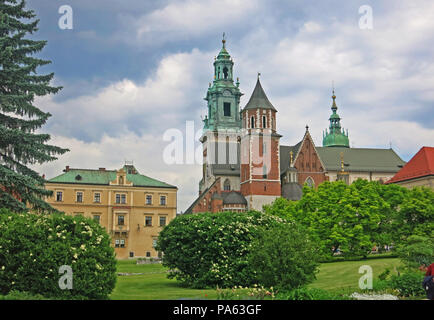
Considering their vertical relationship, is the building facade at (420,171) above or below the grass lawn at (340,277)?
above

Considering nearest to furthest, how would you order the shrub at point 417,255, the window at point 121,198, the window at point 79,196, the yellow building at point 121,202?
the shrub at point 417,255, the yellow building at point 121,202, the window at point 79,196, the window at point 121,198

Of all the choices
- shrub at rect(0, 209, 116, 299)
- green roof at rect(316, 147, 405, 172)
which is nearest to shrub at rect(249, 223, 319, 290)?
shrub at rect(0, 209, 116, 299)

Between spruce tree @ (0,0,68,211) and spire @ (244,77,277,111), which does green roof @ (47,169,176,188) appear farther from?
spruce tree @ (0,0,68,211)

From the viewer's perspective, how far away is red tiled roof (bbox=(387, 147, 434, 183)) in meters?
59.1

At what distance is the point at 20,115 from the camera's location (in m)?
24.4

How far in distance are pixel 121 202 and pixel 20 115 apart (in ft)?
142

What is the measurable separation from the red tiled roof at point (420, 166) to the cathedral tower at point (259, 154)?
20716 millimetres

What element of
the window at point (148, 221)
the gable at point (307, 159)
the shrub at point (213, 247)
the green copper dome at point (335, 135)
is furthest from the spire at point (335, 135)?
the shrub at point (213, 247)

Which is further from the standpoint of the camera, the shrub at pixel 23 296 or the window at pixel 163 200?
the window at pixel 163 200

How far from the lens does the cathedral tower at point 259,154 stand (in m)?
76.8

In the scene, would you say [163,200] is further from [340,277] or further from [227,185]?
[340,277]

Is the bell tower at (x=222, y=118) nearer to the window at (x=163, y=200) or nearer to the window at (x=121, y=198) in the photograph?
the window at (x=163, y=200)

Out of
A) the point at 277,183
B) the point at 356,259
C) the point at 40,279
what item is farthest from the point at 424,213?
the point at 40,279

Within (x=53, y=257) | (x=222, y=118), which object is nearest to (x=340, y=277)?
(x=53, y=257)
